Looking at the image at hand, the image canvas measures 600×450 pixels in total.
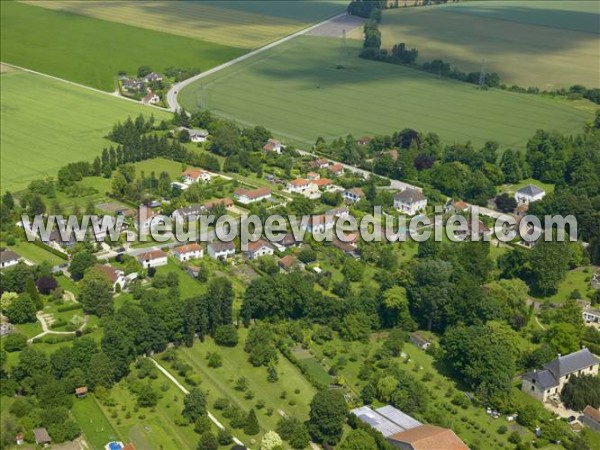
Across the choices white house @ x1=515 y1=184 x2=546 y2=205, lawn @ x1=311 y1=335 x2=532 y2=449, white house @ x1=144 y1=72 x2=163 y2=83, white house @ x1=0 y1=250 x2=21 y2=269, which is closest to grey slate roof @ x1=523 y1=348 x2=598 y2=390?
lawn @ x1=311 y1=335 x2=532 y2=449

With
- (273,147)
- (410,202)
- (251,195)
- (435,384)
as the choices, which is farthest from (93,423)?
(273,147)

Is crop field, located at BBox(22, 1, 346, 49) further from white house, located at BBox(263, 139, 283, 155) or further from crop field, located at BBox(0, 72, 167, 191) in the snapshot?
white house, located at BBox(263, 139, 283, 155)

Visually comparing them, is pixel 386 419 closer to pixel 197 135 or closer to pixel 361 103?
pixel 197 135

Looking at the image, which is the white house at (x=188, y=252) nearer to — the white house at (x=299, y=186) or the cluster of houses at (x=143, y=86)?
the white house at (x=299, y=186)

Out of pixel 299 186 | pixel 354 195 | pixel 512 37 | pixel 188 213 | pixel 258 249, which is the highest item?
pixel 512 37

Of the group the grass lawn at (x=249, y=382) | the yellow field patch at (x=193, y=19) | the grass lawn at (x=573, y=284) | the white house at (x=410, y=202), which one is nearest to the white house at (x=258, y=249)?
the grass lawn at (x=249, y=382)

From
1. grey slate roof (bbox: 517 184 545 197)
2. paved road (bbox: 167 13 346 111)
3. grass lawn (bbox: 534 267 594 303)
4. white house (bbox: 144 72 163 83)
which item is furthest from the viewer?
white house (bbox: 144 72 163 83)
